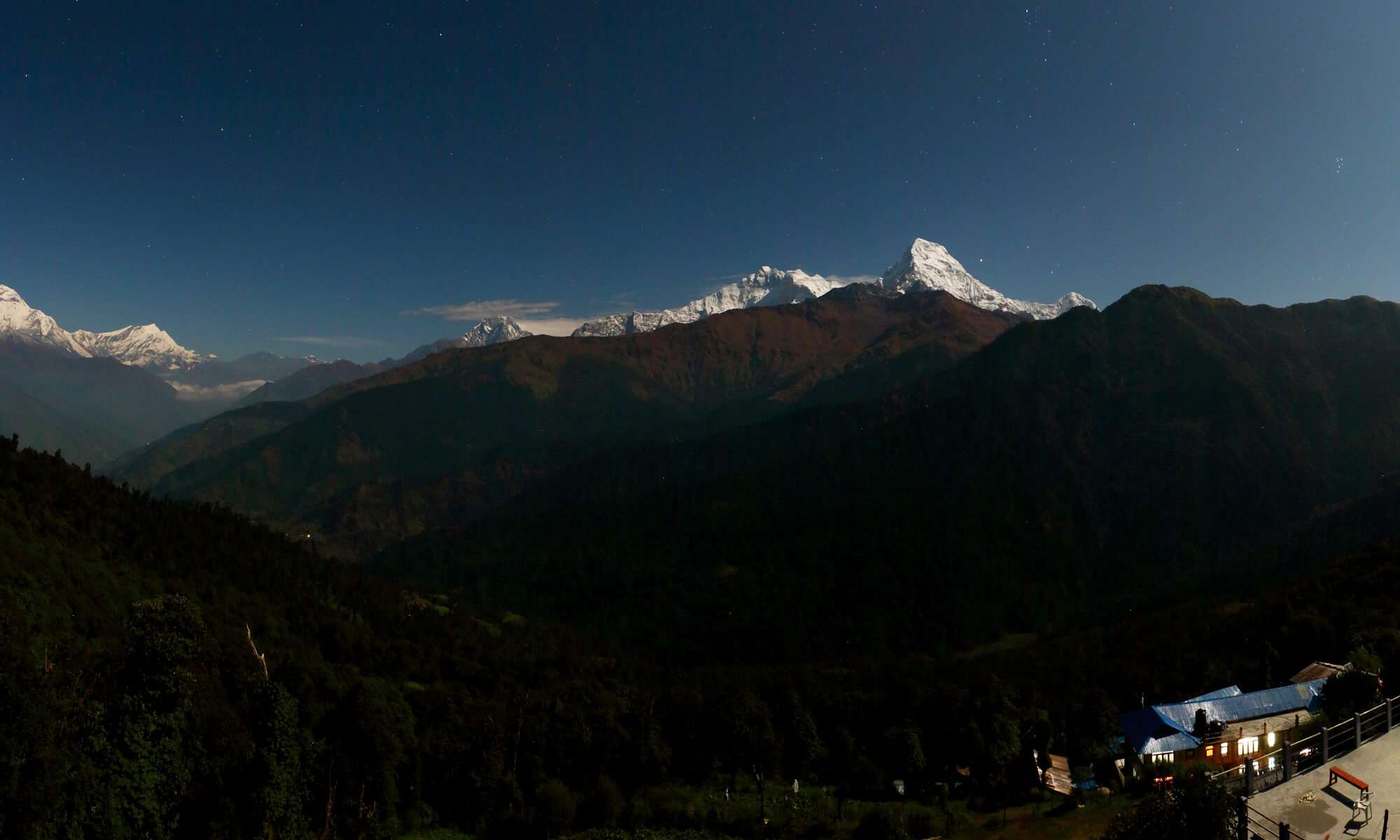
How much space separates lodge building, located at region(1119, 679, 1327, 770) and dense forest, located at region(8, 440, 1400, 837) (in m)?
4.93

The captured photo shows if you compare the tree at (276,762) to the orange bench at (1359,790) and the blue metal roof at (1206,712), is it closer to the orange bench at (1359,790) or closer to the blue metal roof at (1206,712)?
the orange bench at (1359,790)

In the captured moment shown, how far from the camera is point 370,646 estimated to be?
120m

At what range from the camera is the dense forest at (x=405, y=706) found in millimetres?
50250

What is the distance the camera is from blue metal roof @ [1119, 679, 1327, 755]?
63.7 metres

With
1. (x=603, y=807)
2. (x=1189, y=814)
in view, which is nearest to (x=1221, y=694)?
(x=603, y=807)

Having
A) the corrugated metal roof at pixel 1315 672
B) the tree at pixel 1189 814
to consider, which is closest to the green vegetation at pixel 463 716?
the tree at pixel 1189 814

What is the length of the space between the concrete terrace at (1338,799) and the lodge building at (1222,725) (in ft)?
150

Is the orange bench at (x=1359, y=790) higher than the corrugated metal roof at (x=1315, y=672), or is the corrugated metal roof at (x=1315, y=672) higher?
the orange bench at (x=1359, y=790)

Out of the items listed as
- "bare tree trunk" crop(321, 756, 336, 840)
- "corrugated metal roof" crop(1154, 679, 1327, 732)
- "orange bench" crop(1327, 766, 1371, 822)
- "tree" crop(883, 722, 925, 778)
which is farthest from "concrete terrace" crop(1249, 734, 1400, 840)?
"bare tree trunk" crop(321, 756, 336, 840)

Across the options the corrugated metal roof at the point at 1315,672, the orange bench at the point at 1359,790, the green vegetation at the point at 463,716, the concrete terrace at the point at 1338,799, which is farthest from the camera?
the corrugated metal roof at the point at 1315,672

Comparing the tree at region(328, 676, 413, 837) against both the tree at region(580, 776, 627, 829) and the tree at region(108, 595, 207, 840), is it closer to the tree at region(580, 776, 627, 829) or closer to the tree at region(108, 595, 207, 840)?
the tree at region(108, 595, 207, 840)

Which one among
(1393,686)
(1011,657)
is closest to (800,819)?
(1393,686)

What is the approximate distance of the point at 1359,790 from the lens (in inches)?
846

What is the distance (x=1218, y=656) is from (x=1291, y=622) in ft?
38.2
